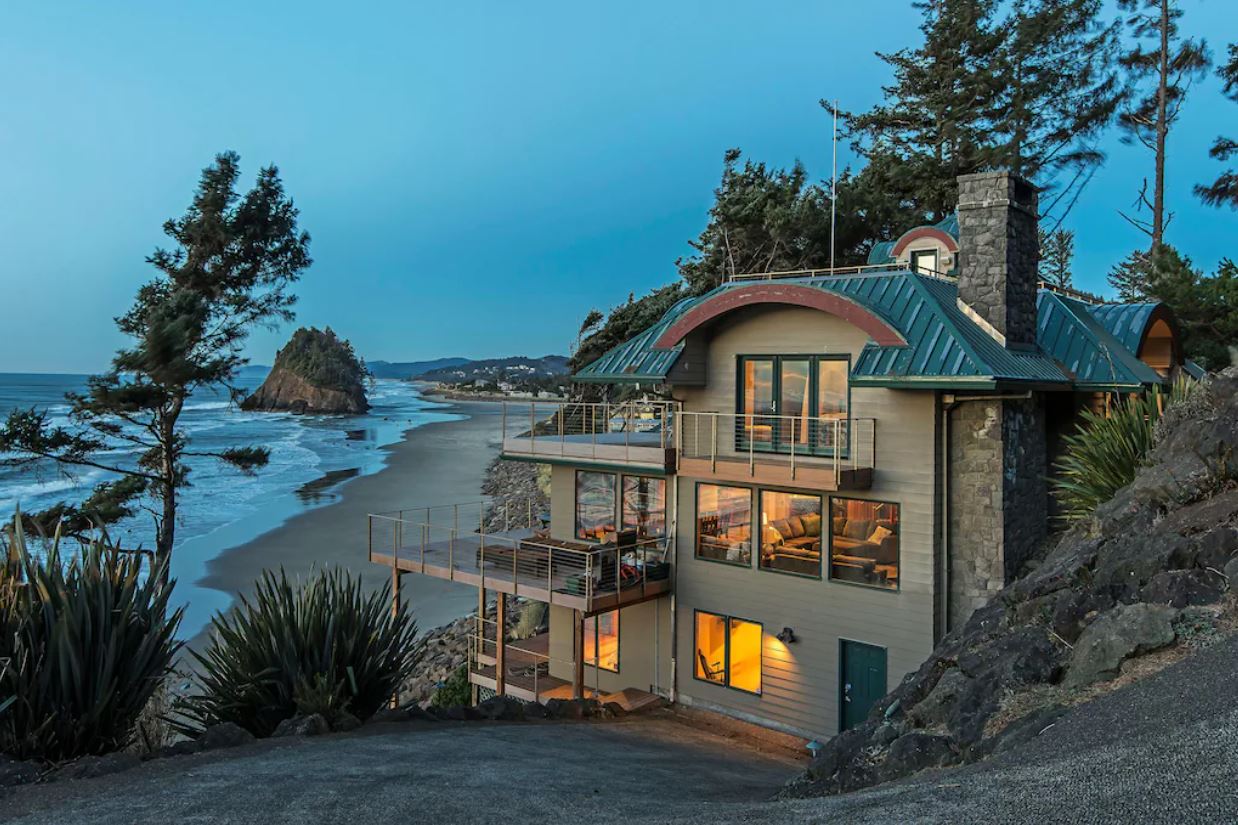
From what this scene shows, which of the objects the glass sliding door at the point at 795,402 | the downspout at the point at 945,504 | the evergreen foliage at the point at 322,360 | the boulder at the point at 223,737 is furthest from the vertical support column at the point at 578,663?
the evergreen foliage at the point at 322,360

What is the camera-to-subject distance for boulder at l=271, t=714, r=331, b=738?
6821 mm

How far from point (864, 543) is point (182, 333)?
18.3 metres

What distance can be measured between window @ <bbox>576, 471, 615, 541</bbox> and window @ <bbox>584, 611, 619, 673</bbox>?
1629 mm

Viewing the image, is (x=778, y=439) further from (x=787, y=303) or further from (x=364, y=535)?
(x=364, y=535)

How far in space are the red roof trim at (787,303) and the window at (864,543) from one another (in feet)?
8.88

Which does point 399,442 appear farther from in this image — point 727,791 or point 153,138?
point 727,791

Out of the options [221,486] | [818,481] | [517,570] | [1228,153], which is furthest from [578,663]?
[221,486]

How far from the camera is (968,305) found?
13203 mm

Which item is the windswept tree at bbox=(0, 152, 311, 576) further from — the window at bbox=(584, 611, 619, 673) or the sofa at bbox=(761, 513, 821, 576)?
the sofa at bbox=(761, 513, 821, 576)

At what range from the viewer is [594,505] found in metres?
15.9

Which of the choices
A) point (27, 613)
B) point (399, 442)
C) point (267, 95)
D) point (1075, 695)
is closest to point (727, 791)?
point (1075, 695)

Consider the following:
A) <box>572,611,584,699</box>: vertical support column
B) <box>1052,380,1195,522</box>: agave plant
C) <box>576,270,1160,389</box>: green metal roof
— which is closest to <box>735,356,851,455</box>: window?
<box>576,270,1160,389</box>: green metal roof

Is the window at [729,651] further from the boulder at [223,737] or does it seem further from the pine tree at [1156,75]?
the pine tree at [1156,75]

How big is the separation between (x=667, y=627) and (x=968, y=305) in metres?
7.72
